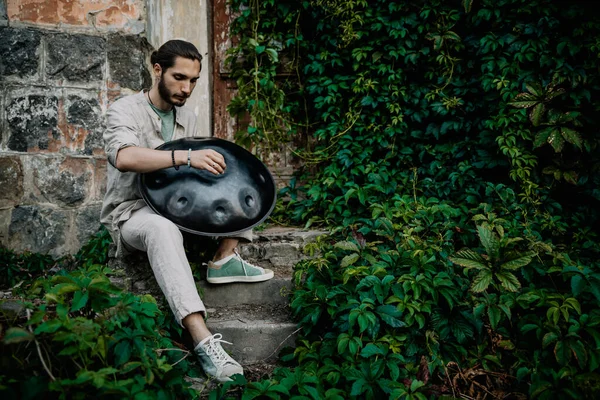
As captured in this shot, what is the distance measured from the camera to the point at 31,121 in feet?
10.4

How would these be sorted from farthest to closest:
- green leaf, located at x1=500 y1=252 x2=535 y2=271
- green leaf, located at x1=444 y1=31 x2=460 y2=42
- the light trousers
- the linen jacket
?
green leaf, located at x1=444 y1=31 x2=460 y2=42 → the linen jacket → green leaf, located at x1=500 y1=252 x2=535 y2=271 → the light trousers

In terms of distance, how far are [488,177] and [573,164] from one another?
0.56m

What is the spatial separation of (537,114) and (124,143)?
2.65 metres

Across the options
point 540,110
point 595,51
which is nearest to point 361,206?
point 540,110

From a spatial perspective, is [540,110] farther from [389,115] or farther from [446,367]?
[446,367]

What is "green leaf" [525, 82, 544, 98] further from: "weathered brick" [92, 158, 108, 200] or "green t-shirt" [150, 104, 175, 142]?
"weathered brick" [92, 158, 108, 200]

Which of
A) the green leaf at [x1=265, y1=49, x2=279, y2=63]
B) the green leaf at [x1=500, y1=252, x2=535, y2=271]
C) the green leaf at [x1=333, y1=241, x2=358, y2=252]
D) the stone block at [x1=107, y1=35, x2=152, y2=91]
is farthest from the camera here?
the green leaf at [x1=265, y1=49, x2=279, y2=63]

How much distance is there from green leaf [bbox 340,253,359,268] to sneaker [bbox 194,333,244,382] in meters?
0.72

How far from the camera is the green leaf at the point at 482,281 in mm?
2172

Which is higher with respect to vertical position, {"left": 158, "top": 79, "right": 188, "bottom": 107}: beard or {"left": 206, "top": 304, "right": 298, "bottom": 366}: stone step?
{"left": 158, "top": 79, "right": 188, "bottom": 107}: beard

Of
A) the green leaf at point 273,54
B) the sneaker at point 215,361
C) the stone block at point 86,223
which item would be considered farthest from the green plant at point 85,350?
the green leaf at point 273,54

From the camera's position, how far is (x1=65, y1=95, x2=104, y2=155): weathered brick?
10.6ft

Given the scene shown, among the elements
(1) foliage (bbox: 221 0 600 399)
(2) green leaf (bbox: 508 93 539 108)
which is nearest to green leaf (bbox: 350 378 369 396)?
(1) foliage (bbox: 221 0 600 399)

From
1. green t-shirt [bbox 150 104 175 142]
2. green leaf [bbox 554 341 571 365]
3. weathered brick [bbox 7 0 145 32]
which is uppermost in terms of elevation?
weathered brick [bbox 7 0 145 32]
